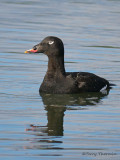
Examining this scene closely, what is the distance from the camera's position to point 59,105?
12.1m

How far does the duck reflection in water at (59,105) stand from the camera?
9948mm

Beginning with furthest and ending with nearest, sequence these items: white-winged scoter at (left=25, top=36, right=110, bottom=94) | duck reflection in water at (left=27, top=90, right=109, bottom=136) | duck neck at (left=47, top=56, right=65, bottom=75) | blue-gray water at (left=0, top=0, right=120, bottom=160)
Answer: duck neck at (left=47, top=56, right=65, bottom=75) < white-winged scoter at (left=25, top=36, right=110, bottom=94) < duck reflection in water at (left=27, top=90, right=109, bottom=136) < blue-gray water at (left=0, top=0, right=120, bottom=160)

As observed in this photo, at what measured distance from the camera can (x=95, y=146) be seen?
8.98 m

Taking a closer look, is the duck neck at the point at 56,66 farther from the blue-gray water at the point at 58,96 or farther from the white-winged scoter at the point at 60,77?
the blue-gray water at the point at 58,96

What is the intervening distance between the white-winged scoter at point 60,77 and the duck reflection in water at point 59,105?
0.19 m

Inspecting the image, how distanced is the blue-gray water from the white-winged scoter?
33cm

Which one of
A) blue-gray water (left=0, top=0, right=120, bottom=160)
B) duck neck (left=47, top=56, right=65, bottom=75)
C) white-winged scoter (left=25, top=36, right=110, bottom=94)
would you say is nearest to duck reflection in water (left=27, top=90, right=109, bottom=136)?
blue-gray water (left=0, top=0, right=120, bottom=160)

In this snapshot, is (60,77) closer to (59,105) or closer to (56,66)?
(56,66)

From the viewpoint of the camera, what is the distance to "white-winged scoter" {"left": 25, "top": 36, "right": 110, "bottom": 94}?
13438 millimetres

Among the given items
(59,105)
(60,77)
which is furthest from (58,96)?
(59,105)

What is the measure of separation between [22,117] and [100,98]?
2.83 meters

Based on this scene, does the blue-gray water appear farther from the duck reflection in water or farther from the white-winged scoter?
the white-winged scoter

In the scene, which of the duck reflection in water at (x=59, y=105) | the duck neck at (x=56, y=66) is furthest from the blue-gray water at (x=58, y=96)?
the duck neck at (x=56, y=66)

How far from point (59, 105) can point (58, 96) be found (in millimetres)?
965
